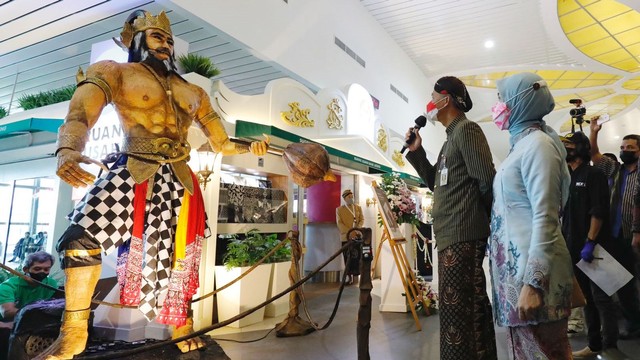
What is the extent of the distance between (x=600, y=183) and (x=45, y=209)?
24.6 feet

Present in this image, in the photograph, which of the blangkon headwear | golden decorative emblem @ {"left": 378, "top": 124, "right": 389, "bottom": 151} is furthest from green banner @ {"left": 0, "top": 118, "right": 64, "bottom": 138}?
golden decorative emblem @ {"left": 378, "top": 124, "right": 389, "bottom": 151}

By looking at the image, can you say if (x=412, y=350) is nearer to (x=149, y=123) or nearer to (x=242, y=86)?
(x=149, y=123)

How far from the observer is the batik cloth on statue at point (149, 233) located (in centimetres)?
195

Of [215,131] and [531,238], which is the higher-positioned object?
[215,131]

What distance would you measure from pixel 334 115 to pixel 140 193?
5163 mm

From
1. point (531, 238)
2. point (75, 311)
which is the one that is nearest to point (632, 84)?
point (531, 238)

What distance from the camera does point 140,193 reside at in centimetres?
209

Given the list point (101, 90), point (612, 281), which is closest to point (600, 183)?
Result: point (612, 281)

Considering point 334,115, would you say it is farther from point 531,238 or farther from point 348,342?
point 531,238

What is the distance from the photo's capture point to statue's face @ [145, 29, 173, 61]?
7.26 feet

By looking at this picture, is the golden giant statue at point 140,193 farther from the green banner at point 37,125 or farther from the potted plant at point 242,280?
the green banner at point 37,125

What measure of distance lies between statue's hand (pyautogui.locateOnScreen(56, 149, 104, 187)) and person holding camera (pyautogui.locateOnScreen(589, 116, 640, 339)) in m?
3.77

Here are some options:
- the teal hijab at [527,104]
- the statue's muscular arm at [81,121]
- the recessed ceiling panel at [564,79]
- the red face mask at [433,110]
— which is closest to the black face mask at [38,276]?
the statue's muscular arm at [81,121]

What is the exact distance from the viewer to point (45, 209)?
6203 millimetres
